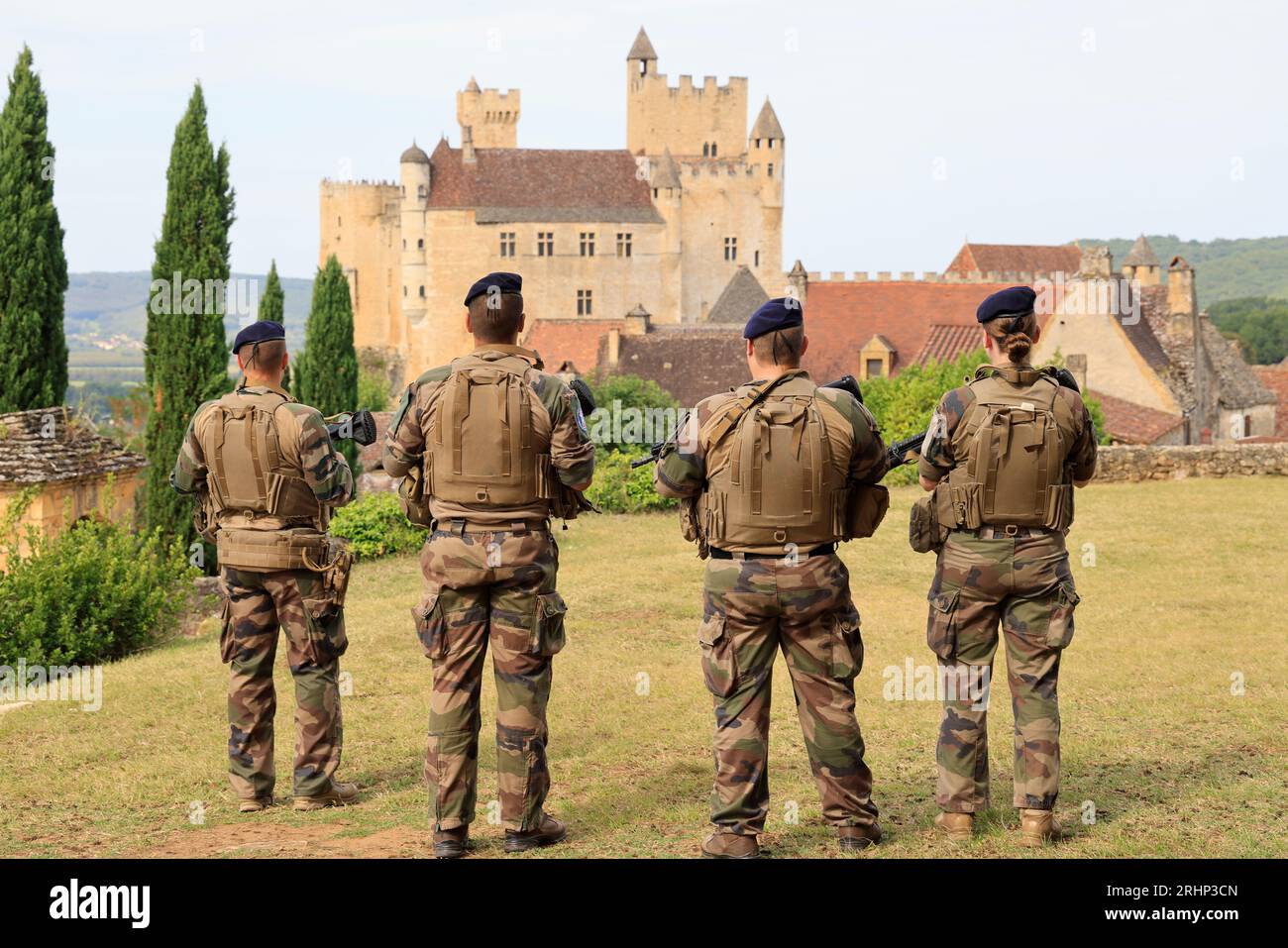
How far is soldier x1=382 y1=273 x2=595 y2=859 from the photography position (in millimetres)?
7035

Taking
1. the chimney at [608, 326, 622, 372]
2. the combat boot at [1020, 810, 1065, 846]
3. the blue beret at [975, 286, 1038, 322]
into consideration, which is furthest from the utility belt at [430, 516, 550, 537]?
the chimney at [608, 326, 622, 372]

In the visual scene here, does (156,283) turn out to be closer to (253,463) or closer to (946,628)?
(253,463)

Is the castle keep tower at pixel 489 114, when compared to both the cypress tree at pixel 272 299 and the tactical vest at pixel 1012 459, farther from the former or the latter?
the tactical vest at pixel 1012 459

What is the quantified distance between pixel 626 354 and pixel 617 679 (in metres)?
48.6

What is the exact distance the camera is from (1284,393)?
60.7 meters

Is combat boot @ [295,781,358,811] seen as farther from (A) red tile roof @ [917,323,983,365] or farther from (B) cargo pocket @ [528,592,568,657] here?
(A) red tile roof @ [917,323,983,365]

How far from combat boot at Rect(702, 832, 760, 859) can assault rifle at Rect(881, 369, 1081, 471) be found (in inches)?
78.9

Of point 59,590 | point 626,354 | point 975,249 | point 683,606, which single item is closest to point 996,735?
point 683,606

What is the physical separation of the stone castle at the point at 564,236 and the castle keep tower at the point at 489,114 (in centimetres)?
1370

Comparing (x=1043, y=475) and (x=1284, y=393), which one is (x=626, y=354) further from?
(x=1043, y=475)

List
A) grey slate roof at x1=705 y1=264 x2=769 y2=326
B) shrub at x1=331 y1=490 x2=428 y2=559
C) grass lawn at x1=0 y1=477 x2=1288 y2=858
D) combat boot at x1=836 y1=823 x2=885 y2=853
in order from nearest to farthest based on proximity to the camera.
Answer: combat boot at x1=836 y1=823 x2=885 y2=853 → grass lawn at x1=0 y1=477 x2=1288 y2=858 → shrub at x1=331 y1=490 x2=428 y2=559 → grey slate roof at x1=705 y1=264 x2=769 y2=326

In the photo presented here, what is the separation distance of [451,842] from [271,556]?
2078 millimetres

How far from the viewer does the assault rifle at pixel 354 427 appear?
8039 millimetres

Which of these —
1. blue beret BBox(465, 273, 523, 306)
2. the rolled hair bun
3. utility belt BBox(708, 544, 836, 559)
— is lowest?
utility belt BBox(708, 544, 836, 559)
